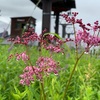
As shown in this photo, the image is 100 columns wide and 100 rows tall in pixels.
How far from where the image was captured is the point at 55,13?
17.1 meters

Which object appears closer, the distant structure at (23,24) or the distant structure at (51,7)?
the distant structure at (23,24)

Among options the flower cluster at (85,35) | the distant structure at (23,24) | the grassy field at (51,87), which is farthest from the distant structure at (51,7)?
the flower cluster at (85,35)

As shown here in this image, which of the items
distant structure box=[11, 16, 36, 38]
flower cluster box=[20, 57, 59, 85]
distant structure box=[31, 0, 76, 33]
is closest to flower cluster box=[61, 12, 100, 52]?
flower cluster box=[20, 57, 59, 85]

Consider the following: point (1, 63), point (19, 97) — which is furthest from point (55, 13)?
point (19, 97)

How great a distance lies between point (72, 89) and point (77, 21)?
3.64ft

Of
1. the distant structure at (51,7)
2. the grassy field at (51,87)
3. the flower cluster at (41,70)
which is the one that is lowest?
the grassy field at (51,87)

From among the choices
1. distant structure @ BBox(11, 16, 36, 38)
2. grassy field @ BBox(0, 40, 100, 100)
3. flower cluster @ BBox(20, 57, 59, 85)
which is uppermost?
distant structure @ BBox(11, 16, 36, 38)

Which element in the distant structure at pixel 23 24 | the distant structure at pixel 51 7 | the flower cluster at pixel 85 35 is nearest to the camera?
the flower cluster at pixel 85 35

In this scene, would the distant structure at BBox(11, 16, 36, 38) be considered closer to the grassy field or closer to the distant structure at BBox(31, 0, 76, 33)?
the grassy field

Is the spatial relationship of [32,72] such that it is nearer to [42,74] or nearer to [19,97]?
[42,74]

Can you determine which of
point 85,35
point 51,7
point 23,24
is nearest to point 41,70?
point 85,35

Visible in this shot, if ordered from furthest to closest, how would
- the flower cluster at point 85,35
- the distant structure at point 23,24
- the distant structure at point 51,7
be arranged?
the distant structure at point 51,7, the distant structure at point 23,24, the flower cluster at point 85,35

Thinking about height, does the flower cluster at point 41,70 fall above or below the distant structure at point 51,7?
below

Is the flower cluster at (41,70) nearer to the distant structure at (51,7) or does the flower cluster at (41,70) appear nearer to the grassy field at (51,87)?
the grassy field at (51,87)
